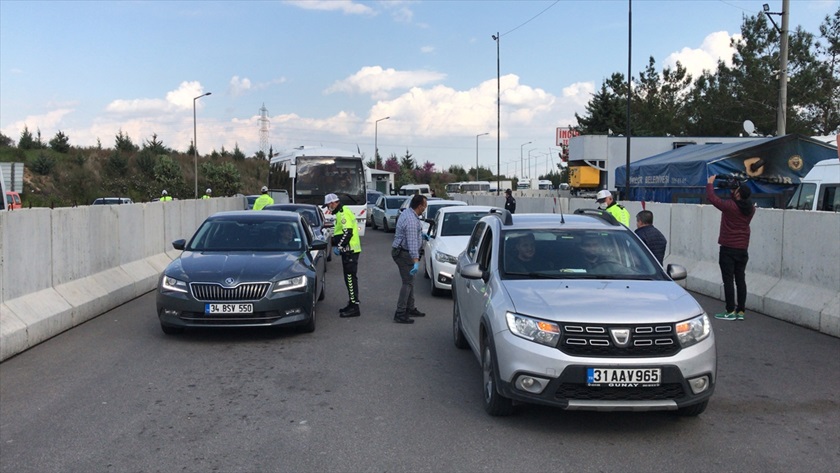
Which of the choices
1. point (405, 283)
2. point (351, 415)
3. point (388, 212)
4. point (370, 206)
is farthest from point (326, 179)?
point (351, 415)

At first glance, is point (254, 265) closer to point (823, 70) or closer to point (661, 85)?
point (823, 70)

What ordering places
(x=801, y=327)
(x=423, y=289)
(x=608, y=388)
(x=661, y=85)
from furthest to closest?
(x=661, y=85) → (x=423, y=289) → (x=801, y=327) → (x=608, y=388)

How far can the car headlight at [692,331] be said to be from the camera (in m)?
5.29

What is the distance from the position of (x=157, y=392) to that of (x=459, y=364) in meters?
2.96

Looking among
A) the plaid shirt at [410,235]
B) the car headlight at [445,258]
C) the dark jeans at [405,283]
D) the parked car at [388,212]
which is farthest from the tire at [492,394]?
the parked car at [388,212]

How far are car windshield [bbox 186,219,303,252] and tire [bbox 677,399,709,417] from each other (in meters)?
5.89

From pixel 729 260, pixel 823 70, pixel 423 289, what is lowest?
pixel 423 289

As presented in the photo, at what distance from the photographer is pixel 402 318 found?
1025 centimetres

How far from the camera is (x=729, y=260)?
10.4 metres

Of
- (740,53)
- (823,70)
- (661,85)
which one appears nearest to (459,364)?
(823,70)

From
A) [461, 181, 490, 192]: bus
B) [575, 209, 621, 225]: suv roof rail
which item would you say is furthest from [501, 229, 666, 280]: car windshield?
[461, 181, 490, 192]: bus

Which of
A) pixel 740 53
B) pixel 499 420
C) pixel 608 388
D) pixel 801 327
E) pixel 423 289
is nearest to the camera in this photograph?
pixel 608 388

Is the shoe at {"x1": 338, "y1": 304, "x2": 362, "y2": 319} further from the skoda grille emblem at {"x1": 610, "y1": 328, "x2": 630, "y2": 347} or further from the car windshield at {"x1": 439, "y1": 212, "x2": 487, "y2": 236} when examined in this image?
the skoda grille emblem at {"x1": 610, "y1": 328, "x2": 630, "y2": 347}

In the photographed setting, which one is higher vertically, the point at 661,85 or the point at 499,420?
the point at 661,85
